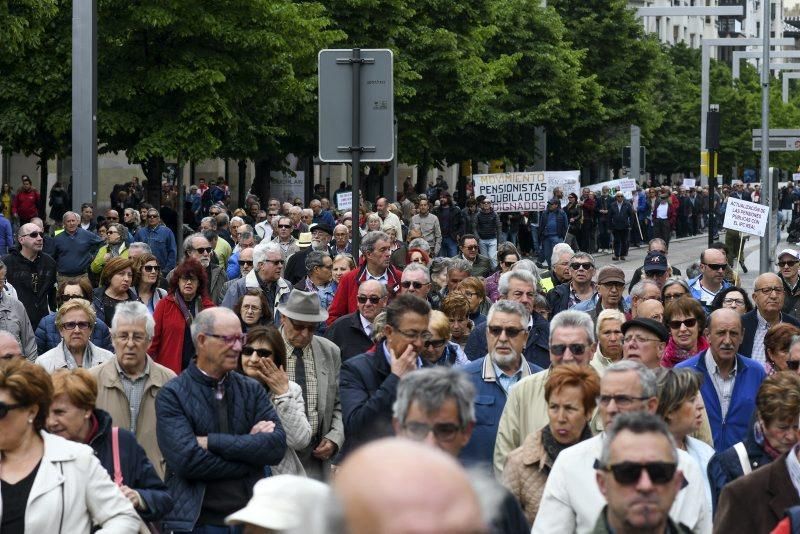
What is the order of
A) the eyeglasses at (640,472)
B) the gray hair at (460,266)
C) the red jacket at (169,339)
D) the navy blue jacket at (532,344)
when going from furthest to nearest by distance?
1. the gray hair at (460,266)
2. the red jacket at (169,339)
3. the navy blue jacket at (532,344)
4. the eyeglasses at (640,472)

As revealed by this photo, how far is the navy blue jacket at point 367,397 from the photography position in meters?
7.12

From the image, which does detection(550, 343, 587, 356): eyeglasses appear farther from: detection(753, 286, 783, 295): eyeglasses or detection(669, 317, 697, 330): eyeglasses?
detection(753, 286, 783, 295): eyeglasses

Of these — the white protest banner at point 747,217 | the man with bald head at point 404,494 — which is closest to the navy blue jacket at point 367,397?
the man with bald head at point 404,494

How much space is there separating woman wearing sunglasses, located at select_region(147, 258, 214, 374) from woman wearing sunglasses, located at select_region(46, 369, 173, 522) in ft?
12.0

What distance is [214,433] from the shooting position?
7.10 meters

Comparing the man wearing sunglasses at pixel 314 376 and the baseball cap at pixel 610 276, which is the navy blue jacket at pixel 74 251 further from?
the man wearing sunglasses at pixel 314 376

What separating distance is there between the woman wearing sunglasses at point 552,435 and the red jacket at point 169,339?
441cm

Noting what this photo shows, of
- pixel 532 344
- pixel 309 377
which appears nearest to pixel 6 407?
pixel 309 377

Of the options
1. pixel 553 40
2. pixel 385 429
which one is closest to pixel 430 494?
pixel 385 429

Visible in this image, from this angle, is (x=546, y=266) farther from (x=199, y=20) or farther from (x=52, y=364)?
(x=52, y=364)

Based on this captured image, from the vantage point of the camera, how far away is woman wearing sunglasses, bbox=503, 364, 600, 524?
641 cm

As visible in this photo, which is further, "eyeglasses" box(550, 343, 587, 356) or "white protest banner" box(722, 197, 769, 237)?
"white protest banner" box(722, 197, 769, 237)

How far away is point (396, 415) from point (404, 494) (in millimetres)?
3040

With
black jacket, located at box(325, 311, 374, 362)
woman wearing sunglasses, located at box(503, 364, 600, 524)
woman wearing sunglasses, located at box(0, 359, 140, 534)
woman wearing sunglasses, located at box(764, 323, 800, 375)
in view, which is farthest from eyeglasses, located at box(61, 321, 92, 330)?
woman wearing sunglasses, located at box(764, 323, 800, 375)
